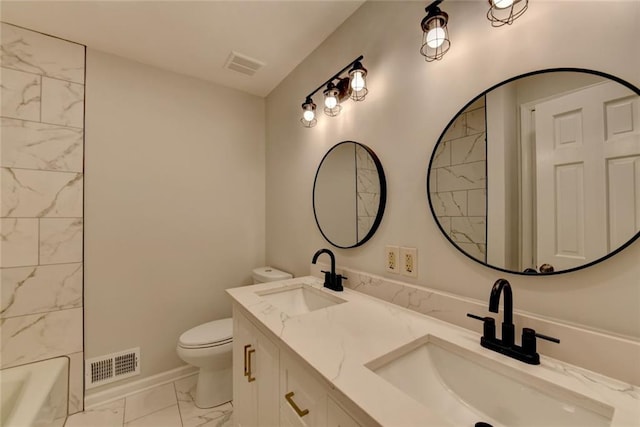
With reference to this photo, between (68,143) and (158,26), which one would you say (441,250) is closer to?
(158,26)

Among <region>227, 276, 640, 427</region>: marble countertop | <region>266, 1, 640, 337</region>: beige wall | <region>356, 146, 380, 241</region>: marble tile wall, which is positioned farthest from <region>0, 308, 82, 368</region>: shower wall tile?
<region>356, 146, 380, 241</region>: marble tile wall

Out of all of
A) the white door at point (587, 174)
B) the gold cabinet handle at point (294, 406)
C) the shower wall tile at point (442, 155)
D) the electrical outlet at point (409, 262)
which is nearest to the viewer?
the white door at point (587, 174)

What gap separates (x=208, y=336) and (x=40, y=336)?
100 centimetres

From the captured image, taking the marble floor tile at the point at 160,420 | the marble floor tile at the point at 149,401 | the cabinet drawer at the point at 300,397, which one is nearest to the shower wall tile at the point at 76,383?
the marble floor tile at the point at 149,401

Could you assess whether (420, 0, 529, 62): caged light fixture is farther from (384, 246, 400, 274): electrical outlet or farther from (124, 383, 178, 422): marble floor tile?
(124, 383, 178, 422): marble floor tile

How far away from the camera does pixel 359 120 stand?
150 cm

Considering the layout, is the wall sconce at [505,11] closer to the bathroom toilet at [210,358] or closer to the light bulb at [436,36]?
the light bulb at [436,36]

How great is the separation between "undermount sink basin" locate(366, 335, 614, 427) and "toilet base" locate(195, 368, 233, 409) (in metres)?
1.50

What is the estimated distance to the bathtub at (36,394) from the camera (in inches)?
49.1

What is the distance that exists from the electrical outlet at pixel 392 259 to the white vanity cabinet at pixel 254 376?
644 millimetres

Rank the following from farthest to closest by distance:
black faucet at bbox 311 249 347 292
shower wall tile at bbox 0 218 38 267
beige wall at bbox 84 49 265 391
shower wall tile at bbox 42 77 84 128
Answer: beige wall at bbox 84 49 265 391 < shower wall tile at bbox 42 77 84 128 < shower wall tile at bbox 0 218 38 267 < black faucet at bbox 311 249 347 292

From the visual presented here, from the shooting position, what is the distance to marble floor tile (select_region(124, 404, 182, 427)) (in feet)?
5.33

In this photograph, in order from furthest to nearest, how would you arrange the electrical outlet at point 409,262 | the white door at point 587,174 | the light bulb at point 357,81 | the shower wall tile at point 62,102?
1. the shower wall tile at point 62,102
2. the light bulb at point 357,81
3. the electrical outlet at point 409,262
4. the white door at point 587,174

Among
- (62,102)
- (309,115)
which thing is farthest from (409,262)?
(62,102)
